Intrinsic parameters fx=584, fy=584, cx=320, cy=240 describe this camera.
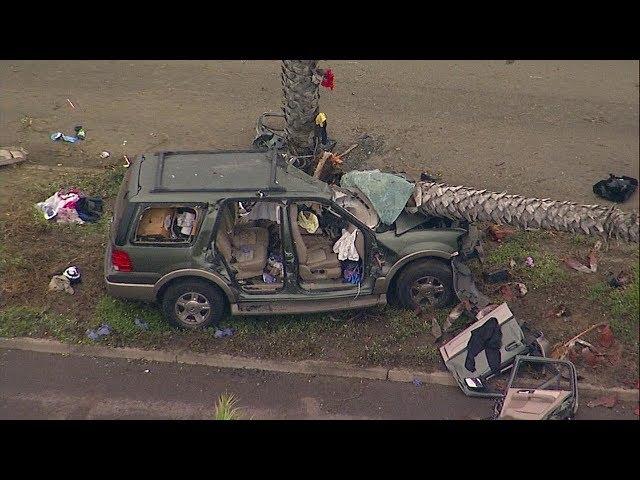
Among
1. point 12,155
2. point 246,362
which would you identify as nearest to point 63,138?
point 12,155

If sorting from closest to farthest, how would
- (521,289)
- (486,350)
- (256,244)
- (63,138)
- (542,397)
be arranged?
(542,397) < (486,350) < (256,244) < (521,289) < (63,138)

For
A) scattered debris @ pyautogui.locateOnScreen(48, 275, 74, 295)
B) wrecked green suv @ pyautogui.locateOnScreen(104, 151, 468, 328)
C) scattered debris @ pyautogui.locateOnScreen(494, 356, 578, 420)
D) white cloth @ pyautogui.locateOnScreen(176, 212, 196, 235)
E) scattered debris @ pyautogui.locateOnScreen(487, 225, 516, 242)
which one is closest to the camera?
Result: scattered debris @ pyautogui.locateOnScreen(494, 356, 578, 420)

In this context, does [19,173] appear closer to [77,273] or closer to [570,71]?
[77,273]

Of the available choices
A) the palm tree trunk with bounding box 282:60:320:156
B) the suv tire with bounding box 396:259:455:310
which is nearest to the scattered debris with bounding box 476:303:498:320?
the suv tire with bounding box 396:259:455:310

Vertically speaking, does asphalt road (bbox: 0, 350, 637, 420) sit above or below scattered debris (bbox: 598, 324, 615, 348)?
below

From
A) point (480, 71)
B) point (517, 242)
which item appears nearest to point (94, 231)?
point (517, 242)

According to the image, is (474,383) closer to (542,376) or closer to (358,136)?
(542,376)

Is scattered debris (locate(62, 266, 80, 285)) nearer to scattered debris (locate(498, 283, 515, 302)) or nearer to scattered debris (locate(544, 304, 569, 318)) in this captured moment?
scattered debris (locate(498, 283, 515, 302))
